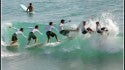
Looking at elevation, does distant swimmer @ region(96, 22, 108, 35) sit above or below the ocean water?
above

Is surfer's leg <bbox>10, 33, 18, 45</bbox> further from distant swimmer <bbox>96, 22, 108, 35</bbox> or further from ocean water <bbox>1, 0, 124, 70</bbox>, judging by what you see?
distant swimmer <bbox>96, 22, 108, 35</bbox>

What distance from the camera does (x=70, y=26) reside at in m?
29.6

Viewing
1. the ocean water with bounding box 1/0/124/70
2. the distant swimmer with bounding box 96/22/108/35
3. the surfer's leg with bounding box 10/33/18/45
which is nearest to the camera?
the ocean water with bounding box 1/0/124/70

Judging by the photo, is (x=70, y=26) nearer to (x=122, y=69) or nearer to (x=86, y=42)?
(x=86, y=42)

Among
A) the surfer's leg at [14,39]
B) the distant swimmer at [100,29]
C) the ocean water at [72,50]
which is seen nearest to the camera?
the ocean water at [72,50]

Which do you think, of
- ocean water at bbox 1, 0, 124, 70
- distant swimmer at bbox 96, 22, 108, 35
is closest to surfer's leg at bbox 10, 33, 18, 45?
ocean water at bbox 1, 0, 124, 70

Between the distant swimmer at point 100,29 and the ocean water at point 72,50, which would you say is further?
the distant swimmer at point 100,29

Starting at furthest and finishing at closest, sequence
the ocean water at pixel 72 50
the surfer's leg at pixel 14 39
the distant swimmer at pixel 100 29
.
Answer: the surfer's leg at pixel 14 39
the distant swimmer at pixel 100 29
the ocean water at pixel 72 50

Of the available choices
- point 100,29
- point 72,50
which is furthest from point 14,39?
point 100,29

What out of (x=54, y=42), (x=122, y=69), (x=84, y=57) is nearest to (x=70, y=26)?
(x=54, y=42)

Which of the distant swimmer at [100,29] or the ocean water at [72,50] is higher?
the distant swimmer at [100,29]

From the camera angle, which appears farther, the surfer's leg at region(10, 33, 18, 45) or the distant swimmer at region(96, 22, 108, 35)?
the surfer's leg at region(10, 33, 18, 45)

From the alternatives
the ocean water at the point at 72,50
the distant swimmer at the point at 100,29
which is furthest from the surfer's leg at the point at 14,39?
the distant swimmer at the point at 100,29

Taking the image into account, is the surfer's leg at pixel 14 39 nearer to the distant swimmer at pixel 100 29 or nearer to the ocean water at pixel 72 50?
the ocean water at pixel 72 50
